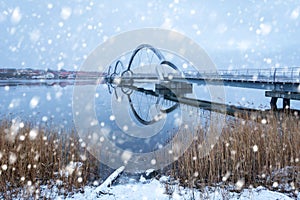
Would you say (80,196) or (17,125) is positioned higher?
(17,125)

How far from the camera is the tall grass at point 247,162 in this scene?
5.32 m

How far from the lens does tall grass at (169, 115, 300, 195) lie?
17.5 feet

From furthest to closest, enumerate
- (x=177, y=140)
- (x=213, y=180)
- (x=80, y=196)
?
(x=177, y=140), (x=213, y=180), (x=80, y=196)

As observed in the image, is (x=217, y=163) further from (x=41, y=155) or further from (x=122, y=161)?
(x=41, y=155)

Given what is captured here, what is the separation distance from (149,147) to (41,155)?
3866 millimetres

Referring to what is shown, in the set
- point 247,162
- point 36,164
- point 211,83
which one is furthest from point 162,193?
point 211,83

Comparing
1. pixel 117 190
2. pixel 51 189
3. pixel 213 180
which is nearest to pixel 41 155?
pixel 51 189

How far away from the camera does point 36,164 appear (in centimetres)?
555

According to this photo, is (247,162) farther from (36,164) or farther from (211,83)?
(211,83)

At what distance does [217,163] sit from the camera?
5887 mm

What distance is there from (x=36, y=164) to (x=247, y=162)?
14.7 ft

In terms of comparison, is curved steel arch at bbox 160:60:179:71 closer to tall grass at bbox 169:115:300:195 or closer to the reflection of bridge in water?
the reflection of bridge in water

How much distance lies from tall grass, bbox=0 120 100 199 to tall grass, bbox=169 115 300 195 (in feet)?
6.36

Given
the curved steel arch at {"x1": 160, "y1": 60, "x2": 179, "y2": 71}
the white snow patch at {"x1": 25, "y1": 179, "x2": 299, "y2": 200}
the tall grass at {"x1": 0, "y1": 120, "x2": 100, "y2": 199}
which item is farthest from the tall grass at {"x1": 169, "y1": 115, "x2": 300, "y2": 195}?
the curved steel arch at {"x1": 160, "y1": 60, "x2": 179, "y2": 71}
